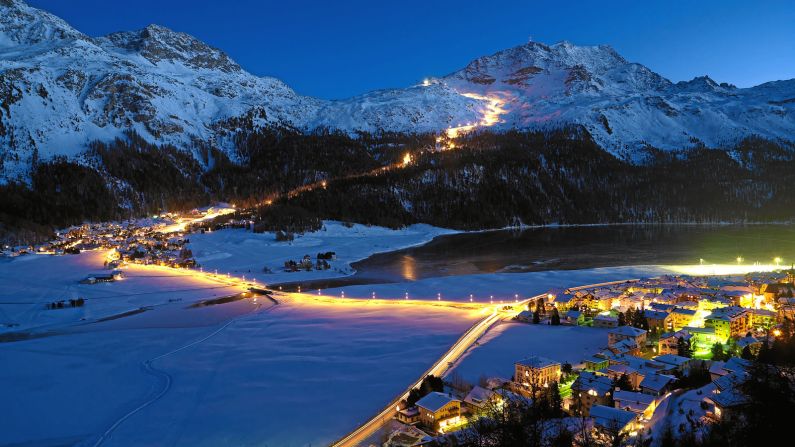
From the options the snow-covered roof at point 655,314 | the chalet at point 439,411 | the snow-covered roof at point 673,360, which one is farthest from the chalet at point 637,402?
the snow-covered roof at point 655,314

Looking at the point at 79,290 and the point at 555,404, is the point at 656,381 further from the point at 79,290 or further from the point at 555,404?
the point at 79,290

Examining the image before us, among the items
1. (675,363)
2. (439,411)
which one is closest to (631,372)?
(675,363)

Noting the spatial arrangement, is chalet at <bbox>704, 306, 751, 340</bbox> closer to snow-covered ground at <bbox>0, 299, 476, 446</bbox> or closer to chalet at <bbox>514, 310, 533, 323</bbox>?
chalet at <bbox>514, 310, 533, 323</bbox>

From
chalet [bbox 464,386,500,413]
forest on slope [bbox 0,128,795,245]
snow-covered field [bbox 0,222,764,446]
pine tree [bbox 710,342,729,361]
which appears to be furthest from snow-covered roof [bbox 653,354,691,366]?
forest on slope [bbox 0,128,795,245]

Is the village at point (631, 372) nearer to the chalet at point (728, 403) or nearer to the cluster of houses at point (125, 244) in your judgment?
the chalet at point (728, 403)

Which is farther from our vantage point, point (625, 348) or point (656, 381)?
point (625, 348)
